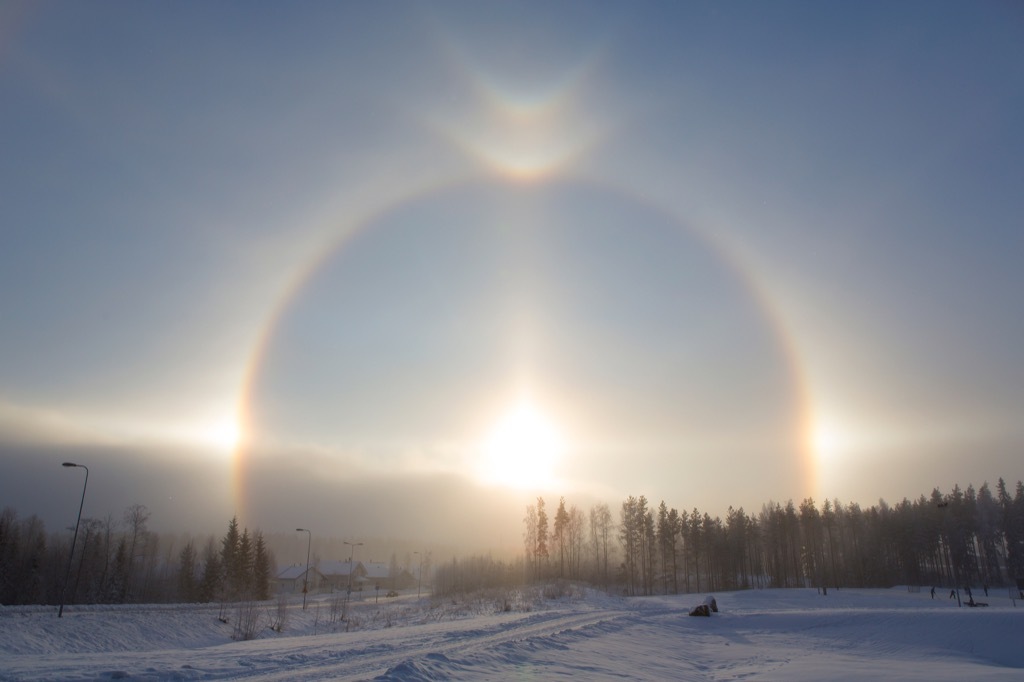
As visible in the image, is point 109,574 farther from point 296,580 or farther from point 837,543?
point 837,543

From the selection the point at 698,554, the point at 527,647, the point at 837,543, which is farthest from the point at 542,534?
the point at 527,647

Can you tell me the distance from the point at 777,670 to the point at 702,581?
108 m

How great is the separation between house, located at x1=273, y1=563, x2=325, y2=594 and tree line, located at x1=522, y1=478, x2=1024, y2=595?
180 ft

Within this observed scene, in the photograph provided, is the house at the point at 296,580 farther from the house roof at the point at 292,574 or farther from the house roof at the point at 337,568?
the house roof at the point at 337,568

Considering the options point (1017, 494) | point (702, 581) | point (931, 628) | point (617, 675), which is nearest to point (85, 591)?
point (617, 675)

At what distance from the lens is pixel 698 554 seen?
3782 inches

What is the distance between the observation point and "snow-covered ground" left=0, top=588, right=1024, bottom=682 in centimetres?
1552

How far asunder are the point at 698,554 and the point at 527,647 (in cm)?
8340

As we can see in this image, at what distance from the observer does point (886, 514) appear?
101 meters

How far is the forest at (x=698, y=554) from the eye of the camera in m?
74.4

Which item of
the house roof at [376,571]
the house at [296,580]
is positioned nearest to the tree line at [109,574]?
the house at [296,580]

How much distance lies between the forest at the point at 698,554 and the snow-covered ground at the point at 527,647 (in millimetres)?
31780

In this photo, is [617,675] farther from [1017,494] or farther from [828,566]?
[828,566]

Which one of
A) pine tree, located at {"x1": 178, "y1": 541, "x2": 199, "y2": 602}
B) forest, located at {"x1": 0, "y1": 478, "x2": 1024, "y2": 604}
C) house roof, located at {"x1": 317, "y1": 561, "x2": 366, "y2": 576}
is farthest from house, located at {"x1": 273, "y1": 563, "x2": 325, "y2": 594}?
pine tree, located at {"x1": 178, "y1": 541, "x2": 199, "y2": 602}
